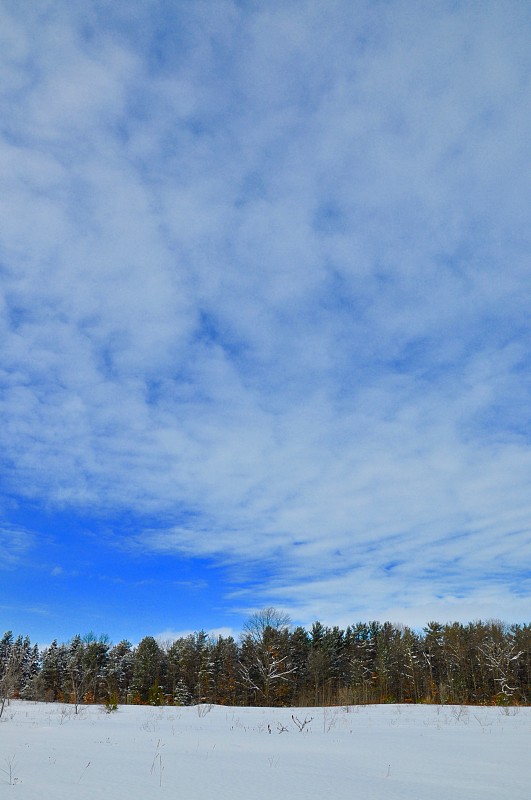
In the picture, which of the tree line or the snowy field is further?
the tree line

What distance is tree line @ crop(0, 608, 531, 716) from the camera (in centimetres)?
5100

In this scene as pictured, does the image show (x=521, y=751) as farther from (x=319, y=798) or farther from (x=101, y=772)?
(x=101, y=772)

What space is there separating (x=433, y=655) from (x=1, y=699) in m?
51.8

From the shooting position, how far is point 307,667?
57.9 meters

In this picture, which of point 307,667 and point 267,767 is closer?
point 267,767

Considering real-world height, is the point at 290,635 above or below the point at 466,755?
above

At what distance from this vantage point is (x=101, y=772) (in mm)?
6273

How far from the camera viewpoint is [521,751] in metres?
10.0

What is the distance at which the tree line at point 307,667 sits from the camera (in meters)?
51.0

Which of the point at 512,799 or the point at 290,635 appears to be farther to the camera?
the point at 290,635

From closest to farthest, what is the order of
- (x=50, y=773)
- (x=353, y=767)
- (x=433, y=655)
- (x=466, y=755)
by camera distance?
(x=50, y=773) < (x=353, y=767) < (x=466, y=755) < (x=433, y=655)

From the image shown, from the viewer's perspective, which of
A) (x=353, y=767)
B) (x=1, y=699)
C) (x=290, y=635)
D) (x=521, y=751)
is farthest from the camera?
(x=290, y=635)

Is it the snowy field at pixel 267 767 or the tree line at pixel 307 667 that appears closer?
the snowy field at pixel 267 767

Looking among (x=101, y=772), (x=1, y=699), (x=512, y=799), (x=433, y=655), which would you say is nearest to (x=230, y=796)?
(x=101, y=772)
